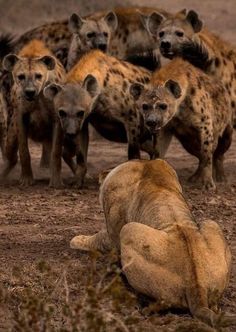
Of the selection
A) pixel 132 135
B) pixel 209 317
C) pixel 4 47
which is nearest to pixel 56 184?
pixel 132 135

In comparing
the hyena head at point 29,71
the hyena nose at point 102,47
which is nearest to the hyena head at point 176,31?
the hyena nose at point 102,47

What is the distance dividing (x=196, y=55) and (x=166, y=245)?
14.6 feet

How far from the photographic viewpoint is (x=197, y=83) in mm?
8992

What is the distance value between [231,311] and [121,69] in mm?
3781

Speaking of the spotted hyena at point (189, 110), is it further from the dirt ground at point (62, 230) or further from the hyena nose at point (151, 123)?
the dirt ground at point (62, 230)

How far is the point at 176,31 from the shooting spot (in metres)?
9.89

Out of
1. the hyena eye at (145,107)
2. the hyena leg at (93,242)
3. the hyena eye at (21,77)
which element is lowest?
the hyena leg at (93,242)

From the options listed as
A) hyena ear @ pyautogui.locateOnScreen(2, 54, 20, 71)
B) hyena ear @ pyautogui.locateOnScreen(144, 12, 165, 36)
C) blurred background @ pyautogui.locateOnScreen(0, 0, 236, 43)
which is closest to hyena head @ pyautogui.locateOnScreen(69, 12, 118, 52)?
hyena ear @ pyautogui.locateOnScreen(144, 12, 165, 36)

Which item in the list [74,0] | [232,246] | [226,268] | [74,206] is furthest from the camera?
[74,0]

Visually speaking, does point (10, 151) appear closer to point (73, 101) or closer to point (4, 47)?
point (73, 101)

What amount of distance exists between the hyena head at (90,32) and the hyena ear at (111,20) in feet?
0.10

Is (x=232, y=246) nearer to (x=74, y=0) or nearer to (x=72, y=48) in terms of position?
(x=72, y=48)

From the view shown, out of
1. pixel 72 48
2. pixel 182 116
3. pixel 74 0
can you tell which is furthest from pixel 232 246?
pixel 74 0

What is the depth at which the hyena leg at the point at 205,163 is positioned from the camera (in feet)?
29.4
